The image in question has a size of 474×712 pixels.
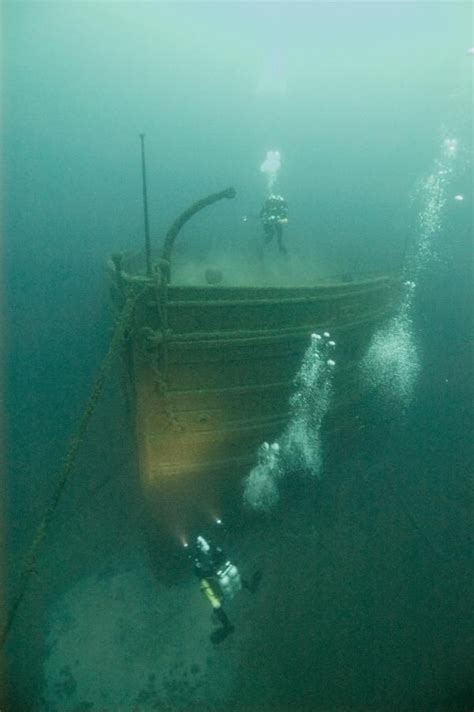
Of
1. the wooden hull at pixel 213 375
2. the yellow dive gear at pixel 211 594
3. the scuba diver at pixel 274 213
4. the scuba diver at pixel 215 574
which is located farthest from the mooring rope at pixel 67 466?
the scuba diver at pixel 274 213

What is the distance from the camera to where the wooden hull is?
16.9 feet

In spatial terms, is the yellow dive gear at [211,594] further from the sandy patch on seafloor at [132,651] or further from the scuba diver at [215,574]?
the sandy patch on seafloor at [132,651]

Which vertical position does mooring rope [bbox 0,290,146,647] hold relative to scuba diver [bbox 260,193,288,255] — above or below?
below

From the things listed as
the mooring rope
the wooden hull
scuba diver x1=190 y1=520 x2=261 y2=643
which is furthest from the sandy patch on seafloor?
the mooring rope

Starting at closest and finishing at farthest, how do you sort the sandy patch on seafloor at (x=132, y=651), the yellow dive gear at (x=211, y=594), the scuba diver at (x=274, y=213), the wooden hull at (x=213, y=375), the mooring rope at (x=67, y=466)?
the mooring rope at (x=67, y=466) → the wooden hull at (x=213, y=375) → the yellow dive gear at (x=211, y=594) → the sandy patch on seafloor at (x=132, y=651) → the scuba diver at (x=274, y=213)

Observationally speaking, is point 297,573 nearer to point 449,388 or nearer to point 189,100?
point 449,388

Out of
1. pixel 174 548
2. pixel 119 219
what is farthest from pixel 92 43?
pixel 174 548

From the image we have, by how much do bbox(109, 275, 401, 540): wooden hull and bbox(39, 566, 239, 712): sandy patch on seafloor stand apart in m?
1.25

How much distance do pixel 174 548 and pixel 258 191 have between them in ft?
63.6

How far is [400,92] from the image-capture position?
27750mm

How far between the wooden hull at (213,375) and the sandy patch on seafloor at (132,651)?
1.25m

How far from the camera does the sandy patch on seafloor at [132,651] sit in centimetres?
571

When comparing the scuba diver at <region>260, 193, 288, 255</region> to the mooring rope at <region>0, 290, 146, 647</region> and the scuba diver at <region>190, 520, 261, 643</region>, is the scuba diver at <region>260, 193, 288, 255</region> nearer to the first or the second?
the mooring rope at <region>0, 290, 146, 647</region>

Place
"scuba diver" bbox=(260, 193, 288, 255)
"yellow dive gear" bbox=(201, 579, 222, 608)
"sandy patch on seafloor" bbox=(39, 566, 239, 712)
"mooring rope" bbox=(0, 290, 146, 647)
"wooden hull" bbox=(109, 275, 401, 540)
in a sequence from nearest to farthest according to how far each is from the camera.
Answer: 1. "mooring rope" bbox=(0, 290, 146, 647)
2. "wooden hull" bbox=(109, 275, 401, 540)
3. "yellow dive gear" bbox=(201, 579, 222, 608)
4. "sandy patch on seafloor" bbox=(39, 566, 239, 712)
5. "scuba diver" bbox=(260, 193, 288, 255)
